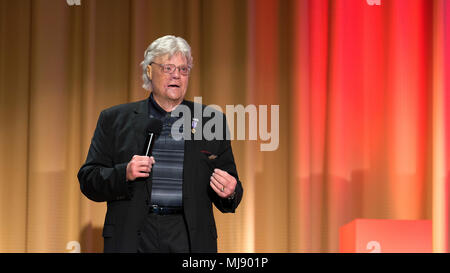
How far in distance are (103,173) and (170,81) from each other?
0.45 metres

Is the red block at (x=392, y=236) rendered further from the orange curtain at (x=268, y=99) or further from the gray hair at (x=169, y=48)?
the gray hair at (x=169, y=48)

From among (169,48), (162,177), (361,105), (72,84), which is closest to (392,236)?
(361,105)

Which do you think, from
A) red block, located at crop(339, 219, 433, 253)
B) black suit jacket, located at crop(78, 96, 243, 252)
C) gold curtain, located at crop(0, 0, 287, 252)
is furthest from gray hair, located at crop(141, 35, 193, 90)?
gold curtain, located at crop(0, 0, 287, 252)

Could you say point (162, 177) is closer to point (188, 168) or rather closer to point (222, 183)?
point (188, 168)

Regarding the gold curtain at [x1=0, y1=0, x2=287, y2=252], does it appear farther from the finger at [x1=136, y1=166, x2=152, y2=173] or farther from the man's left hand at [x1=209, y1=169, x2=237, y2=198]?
the finger at [x1=136, y1=166, x2=152, y2=173]

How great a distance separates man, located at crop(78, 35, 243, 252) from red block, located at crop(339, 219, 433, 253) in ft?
3.04

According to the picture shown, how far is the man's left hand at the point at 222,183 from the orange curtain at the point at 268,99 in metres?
1.72

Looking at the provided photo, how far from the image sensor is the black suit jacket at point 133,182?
235 cm

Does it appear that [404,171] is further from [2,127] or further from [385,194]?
[2,127]

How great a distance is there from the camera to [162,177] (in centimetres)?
241

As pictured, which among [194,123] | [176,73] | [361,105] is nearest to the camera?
[194,123]

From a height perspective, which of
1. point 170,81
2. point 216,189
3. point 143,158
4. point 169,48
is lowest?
point 216,189

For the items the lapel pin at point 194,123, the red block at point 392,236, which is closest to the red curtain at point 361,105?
the red block at point 392,236

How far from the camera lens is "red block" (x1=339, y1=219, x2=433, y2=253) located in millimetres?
3160
